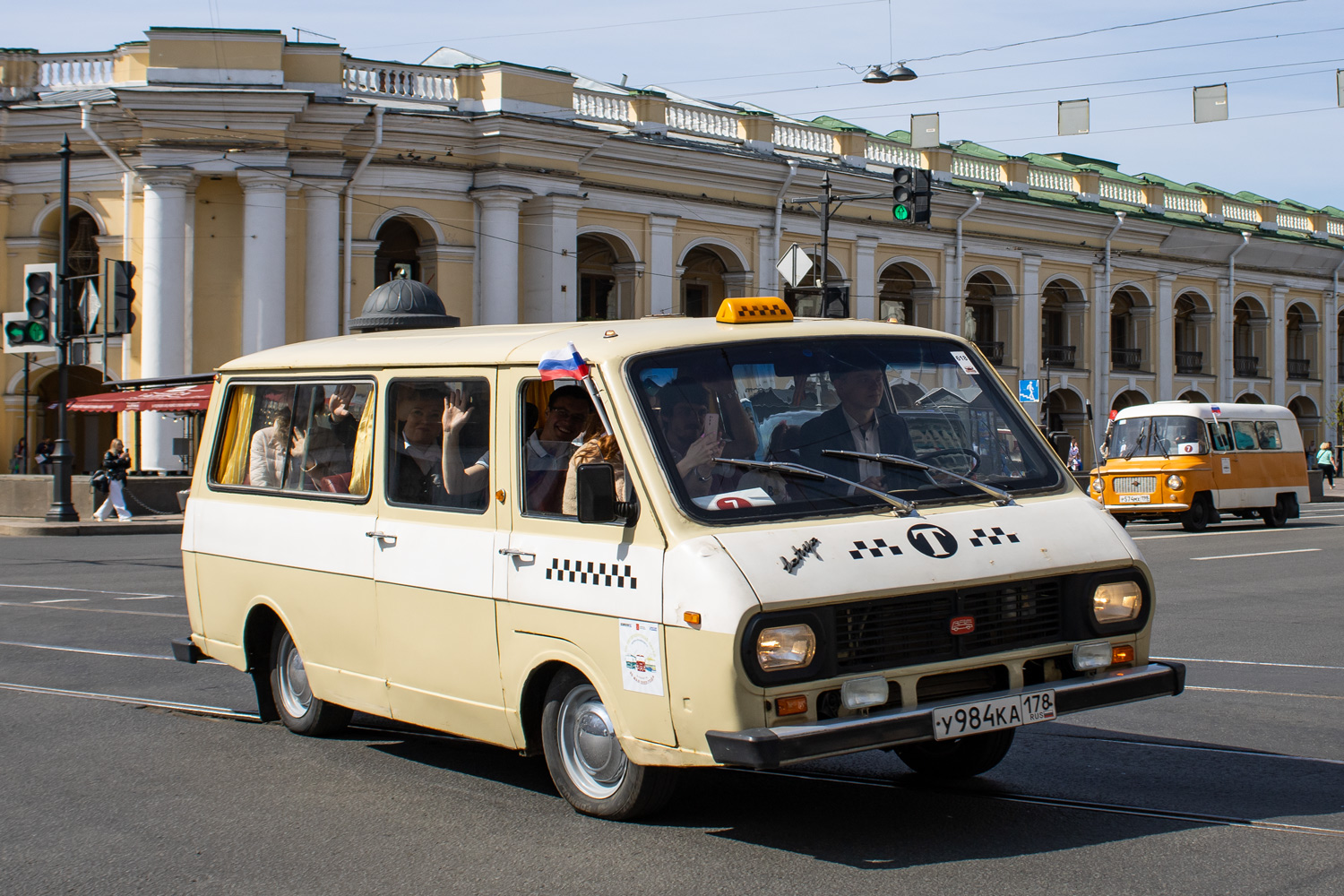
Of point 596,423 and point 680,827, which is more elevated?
point 596,423

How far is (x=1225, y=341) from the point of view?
2071 inches

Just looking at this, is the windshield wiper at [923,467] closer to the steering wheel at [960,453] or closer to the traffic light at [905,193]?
the steering wheel at [960,453]

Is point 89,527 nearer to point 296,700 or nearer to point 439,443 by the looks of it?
point 296,700

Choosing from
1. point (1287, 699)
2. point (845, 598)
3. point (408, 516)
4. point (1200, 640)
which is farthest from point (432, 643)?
point (1200, 640)

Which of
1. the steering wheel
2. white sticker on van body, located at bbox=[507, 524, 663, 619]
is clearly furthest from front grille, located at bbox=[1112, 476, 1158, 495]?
white sticker on van body, located at bbox=[507, 524, 663, 619]

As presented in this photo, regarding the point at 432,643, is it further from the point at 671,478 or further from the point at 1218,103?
the point at 1218,103

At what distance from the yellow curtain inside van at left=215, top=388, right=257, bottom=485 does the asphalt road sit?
1.34 m

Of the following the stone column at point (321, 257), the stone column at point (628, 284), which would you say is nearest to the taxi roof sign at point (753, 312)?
the stone column at point (321, 257)

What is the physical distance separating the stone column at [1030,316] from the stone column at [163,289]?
25725 mm

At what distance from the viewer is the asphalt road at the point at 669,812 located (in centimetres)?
495

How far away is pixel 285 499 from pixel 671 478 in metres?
2.81

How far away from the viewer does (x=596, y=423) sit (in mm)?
5797

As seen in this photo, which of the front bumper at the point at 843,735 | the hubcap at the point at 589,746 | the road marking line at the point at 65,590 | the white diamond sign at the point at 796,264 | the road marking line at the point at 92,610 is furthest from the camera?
the white diamond sign at the point at 796,264

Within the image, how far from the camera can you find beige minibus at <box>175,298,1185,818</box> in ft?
16.6
